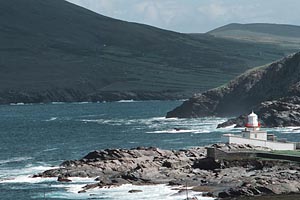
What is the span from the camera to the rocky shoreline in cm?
8569

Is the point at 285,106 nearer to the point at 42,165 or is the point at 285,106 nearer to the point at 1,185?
the point at 42,165

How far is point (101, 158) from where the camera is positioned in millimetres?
112938

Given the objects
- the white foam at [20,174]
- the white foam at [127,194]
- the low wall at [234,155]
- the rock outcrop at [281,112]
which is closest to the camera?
the white foam at [127,194]

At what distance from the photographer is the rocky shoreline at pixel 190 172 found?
8569cm

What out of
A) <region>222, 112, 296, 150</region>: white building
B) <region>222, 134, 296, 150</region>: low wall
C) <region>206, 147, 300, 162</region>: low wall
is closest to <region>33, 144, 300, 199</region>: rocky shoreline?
<region>206, 147, 300, 162</region>: low wall

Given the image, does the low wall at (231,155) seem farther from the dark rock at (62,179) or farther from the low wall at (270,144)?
the dark rock at (62,179)

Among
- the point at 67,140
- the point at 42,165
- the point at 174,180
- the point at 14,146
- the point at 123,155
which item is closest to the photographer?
the point at 174,180

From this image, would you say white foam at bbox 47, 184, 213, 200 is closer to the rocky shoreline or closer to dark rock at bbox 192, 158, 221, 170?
the rocky shoreline

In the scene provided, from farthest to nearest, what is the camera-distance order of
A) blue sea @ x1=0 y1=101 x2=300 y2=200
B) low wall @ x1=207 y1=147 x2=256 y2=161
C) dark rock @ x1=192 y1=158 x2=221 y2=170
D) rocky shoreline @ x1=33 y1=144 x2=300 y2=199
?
low wall @ x1=207 y1=147 x2=256 y2=161
dark rock @ x1=192 y1=158 x2=221 y2=170
blue sea @ x1=0 y1=101 x2=300 y2=200
rocky shoreline @ x1=33 y1=144 x2=300 y2=199

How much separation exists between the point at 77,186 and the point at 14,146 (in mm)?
62528

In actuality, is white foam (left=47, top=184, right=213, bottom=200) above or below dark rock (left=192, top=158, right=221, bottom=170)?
below

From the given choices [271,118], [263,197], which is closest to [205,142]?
[271,118]

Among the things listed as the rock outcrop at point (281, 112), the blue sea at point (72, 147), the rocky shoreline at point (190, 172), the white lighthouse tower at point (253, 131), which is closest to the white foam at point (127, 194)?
the blue sea at point (72, 147)

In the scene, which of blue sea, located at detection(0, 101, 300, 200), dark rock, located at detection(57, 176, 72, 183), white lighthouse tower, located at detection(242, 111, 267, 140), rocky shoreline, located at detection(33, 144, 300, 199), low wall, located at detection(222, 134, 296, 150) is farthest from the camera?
white lighthouse tower, located at detection(242, 111, 267, 140)
